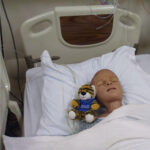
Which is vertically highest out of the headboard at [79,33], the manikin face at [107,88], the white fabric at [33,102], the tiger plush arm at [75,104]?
the headboard at [79,33]

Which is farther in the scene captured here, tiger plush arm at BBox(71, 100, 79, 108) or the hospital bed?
the hospital bed

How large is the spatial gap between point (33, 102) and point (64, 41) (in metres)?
0.44

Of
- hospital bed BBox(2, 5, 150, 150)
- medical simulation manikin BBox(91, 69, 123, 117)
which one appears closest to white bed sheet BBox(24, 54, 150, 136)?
hospital bed BBox(2, 5, 150, 150)

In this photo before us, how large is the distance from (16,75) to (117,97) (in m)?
1.08

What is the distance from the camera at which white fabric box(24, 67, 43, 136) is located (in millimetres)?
1116

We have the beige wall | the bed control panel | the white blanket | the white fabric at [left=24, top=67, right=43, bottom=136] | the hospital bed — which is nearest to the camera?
the white blanket

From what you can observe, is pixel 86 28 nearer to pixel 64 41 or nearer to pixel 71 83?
pixel 64 41

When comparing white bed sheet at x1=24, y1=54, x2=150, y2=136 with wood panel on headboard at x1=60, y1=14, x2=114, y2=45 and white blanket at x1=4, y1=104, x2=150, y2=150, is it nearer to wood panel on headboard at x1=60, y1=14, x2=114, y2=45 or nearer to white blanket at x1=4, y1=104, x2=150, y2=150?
white blanket at x1=4, y1=104, x2=150, y2=150

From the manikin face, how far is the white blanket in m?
0.10

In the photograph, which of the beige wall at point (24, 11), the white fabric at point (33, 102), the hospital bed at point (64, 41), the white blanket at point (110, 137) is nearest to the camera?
the white blanket at point (110, 137)

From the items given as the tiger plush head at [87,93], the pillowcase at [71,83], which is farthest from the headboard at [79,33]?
the tiger plush head at [87,93]

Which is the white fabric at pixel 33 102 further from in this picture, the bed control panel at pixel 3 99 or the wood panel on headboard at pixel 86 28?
the wood panel on headboard at pixel 86 28

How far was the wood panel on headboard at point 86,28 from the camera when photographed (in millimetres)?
1271

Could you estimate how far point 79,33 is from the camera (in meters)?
1.33
